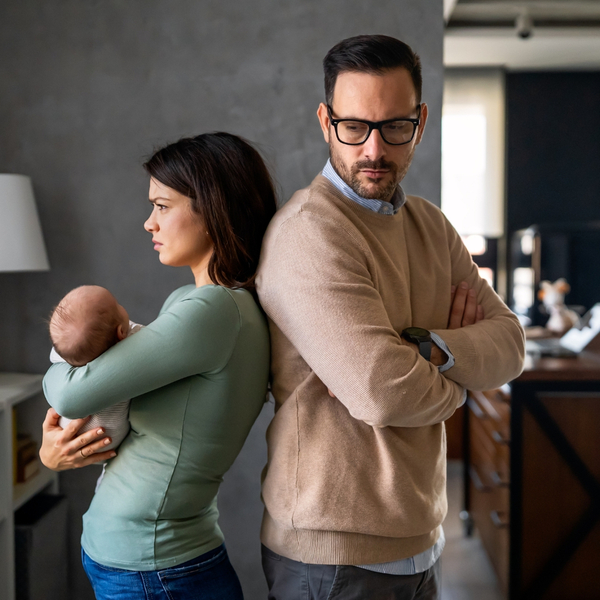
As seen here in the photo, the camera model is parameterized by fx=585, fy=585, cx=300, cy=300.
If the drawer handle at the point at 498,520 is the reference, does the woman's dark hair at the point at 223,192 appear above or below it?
above

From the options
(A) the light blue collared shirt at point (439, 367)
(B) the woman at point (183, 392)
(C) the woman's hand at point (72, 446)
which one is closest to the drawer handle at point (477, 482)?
(A) the light blue collared shirt at point (439, 367)

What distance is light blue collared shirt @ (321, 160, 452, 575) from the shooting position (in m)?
1.15

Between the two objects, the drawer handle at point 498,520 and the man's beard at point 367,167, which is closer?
the man's beard at point 367,167

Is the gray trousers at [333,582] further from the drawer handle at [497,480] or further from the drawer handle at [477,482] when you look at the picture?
the drawer handle at [477,482]

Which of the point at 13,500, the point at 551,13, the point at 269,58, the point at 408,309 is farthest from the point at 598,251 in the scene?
the point at 13,500

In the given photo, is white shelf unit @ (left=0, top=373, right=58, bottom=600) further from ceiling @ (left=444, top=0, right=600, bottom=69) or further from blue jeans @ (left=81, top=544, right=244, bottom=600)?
ceiling @ (left=444, top=0, right=600, bottom=69)

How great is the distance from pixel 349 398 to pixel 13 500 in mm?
1314

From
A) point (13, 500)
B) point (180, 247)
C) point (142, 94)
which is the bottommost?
point (13, 500)

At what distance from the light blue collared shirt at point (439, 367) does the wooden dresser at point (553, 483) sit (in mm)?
1386

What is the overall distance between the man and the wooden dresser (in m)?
1.41

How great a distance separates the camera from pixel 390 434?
3.72ft

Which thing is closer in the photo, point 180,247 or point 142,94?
point 180,247

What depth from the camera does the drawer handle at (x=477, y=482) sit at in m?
2.88

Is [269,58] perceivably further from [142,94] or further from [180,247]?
[180,247]
